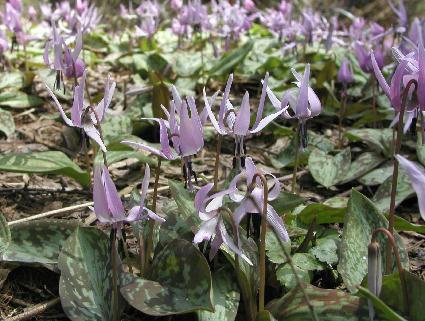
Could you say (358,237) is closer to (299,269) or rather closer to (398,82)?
(299,269)

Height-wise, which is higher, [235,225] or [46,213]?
[235,225]

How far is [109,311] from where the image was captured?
1.59m

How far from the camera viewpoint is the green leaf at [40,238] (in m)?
1.77

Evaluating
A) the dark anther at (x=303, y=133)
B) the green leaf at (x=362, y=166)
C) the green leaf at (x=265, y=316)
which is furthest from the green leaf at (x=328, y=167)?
the green leaf at (x=265, y=316)

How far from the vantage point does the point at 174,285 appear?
1.60 m

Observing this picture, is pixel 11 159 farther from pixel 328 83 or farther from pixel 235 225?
pixel 328 83

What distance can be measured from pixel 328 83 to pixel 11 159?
235 cm

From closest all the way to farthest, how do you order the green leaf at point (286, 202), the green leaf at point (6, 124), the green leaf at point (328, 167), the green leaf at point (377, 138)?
the green leaf at point (286, 202) → the green leaf at point (328, 167) → the green leaf at point (377, 138) → the green leaf at point (6, 124)

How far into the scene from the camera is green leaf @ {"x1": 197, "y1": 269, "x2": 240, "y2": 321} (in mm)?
1558

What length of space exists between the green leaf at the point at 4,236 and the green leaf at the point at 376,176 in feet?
5.35

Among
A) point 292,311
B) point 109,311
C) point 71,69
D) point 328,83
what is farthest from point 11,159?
point 328,83

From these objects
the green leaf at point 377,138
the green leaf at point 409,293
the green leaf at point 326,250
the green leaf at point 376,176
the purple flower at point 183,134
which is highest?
the purple flower at point 183,134

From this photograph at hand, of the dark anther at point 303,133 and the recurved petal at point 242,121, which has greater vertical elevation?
the recurved petal at point 242,121

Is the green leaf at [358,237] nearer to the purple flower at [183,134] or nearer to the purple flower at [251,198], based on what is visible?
the purple flower at [251,198]
